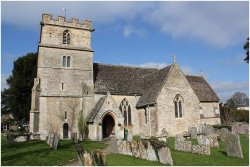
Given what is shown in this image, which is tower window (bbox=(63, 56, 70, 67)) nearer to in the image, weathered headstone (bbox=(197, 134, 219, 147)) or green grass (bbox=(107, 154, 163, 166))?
weathered headstone (bbox=(197, 134, 219, 147))

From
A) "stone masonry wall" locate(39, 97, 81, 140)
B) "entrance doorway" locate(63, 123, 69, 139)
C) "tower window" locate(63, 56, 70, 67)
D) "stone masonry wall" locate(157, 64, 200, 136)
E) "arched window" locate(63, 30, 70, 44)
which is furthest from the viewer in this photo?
"arched window" locate(63, 30, 70, 44)

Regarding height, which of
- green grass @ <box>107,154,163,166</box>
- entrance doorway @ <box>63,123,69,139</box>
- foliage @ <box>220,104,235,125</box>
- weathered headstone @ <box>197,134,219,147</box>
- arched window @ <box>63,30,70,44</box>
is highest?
arched window @ <box>63,30,70,44</box>

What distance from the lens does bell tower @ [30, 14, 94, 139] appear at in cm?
2578

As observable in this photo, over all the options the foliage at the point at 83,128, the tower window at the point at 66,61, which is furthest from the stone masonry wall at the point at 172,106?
the tower window at the point at 66,61

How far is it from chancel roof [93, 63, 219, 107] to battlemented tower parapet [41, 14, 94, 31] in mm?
4890

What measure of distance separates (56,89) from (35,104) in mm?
2437

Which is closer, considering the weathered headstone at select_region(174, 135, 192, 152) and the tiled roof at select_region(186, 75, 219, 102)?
the weathered headstone at select_region(174, 135, 192, 152)

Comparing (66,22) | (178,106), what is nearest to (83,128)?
(178,106)

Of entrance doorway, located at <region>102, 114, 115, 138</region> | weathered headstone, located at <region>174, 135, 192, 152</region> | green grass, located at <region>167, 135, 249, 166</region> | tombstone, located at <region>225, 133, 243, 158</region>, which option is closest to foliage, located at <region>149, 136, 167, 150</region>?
green grass, located at <region>167, 135, 249, 166</region>

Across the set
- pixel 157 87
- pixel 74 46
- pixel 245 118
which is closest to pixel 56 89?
pixel 74 46

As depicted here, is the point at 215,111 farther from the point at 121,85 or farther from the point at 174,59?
the point at 121,85

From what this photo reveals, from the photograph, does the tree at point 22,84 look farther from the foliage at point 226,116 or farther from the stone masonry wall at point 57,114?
the foliage at point 226,116

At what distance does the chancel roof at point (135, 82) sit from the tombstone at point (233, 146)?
1287cm

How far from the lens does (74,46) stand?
28641mm
